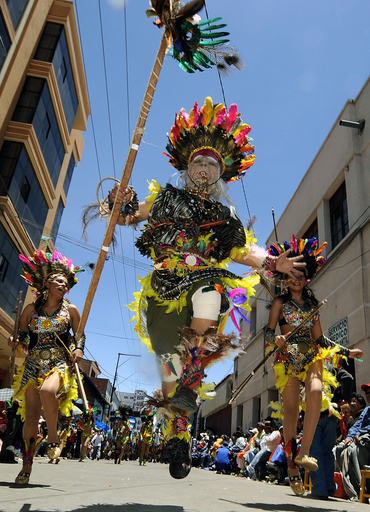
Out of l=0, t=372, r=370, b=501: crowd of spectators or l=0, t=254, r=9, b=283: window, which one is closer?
l=0, t=372, r=370, b=501: crowd of spectators

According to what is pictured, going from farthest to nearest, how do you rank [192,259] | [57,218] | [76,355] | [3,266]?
[57,218]
[3,266]
[76,355]
[192,259]

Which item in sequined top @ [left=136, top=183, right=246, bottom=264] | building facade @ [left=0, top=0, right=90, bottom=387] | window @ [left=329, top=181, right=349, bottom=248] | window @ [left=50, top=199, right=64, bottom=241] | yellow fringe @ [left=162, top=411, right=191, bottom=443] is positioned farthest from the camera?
window @ [left=50, top=199, right=64, bottom=241]

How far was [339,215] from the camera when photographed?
12.5 meters

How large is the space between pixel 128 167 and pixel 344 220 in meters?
9.69

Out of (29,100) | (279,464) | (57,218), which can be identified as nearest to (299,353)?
(279,464)

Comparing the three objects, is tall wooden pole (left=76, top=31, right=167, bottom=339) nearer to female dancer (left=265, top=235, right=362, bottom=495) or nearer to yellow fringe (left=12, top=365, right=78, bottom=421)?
yellow fringe (left=12, top=365, right=78, bottom=421)

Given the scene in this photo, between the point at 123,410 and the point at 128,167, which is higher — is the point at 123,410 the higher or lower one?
the lower one

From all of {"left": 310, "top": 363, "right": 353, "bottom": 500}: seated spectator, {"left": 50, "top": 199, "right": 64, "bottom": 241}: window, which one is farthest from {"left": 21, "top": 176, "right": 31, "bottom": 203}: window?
{"left": 310, "top": 363, "right": 353, "bottom": 500}: seated spectator

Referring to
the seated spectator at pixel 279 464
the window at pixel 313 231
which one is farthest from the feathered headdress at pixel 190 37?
the window at pixel 313 231

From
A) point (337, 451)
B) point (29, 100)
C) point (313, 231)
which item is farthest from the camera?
point (29, 100)

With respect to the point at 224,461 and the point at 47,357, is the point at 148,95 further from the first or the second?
the point at 224,461

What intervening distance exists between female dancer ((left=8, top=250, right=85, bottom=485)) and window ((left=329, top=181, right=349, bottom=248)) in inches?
374

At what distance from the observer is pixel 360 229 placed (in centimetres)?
1006

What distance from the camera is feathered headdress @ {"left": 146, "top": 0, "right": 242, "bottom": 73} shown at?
338cm
